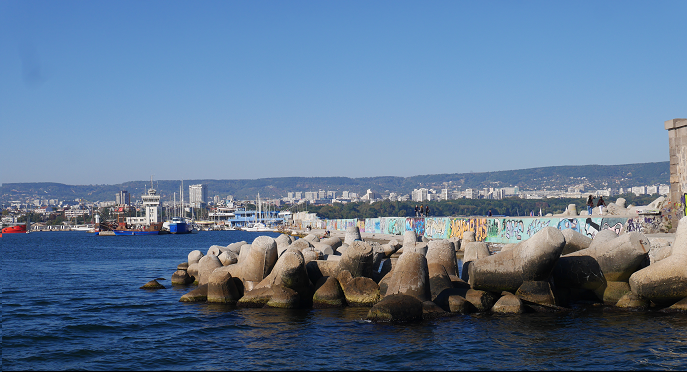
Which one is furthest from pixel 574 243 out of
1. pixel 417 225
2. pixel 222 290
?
pixel 417 225

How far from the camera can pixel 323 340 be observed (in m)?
13.9

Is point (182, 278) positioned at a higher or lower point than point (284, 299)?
lower

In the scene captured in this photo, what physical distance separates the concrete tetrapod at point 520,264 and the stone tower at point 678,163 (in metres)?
13.2

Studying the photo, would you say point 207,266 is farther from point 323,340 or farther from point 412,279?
point 323,340

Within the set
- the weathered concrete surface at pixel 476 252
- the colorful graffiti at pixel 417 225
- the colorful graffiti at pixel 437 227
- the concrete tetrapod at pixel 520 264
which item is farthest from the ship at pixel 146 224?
the concrete tetrapod at pixel 520 264

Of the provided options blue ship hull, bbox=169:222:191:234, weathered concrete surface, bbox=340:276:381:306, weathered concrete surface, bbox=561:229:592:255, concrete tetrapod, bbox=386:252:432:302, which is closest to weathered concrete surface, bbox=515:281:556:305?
concrete tetrapod, bbox=386:252:432:302

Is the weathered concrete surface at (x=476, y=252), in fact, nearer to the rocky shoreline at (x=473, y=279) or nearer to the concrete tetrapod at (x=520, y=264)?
the rocky shoreline at (x=473, y=279)

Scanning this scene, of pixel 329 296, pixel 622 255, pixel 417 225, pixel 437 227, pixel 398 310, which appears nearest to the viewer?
pixel 398 310

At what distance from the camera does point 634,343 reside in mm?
12930

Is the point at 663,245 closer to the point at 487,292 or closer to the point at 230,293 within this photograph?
the point at 487,292

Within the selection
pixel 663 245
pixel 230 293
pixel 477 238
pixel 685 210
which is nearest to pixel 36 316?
pixel 230 293

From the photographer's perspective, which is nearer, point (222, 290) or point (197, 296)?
point (222, 290)

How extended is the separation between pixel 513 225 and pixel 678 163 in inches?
574

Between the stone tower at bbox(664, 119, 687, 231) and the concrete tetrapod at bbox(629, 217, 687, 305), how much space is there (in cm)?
1132
